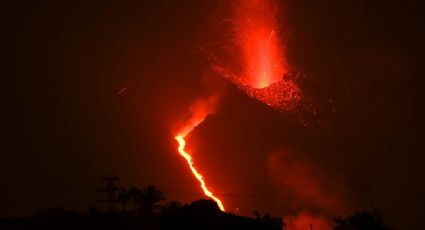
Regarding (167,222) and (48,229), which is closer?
(167,222)

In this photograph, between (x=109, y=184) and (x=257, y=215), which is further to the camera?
(x=257, y=215)

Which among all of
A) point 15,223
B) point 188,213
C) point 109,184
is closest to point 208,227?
point 188,213

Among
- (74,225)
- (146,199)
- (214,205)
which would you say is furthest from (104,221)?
(146,199)

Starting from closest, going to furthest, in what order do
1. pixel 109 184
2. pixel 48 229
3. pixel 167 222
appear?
pixel 167 222, pixel 48 229, pixel 109 184

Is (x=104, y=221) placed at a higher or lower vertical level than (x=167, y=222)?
higher

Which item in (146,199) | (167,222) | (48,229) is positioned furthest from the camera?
(146,199)

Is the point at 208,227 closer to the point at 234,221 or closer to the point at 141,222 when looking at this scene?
the point at 234,221

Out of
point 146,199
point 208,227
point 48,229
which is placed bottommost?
point 208,227

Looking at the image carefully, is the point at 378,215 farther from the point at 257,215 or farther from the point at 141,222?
the point at 141,222

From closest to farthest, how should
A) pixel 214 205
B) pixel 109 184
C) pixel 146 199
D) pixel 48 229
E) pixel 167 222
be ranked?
pixel 167 222 → pixel 214 205 → pixel 48 229 → pixel 109 184 → pixel 146 199
